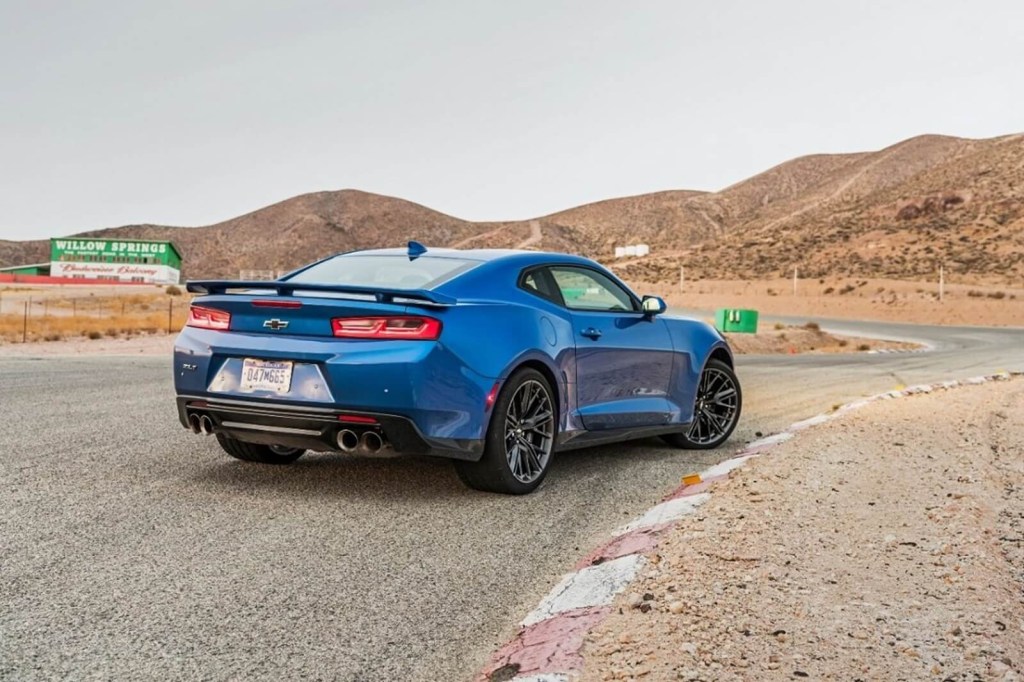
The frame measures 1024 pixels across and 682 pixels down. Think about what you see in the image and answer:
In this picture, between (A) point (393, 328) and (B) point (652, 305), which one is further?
(B) point (652, 305)

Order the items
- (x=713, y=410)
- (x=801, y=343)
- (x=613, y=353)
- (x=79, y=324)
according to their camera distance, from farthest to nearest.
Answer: (x=79, y=324), (x=801, y=343), (x=713, y=410), (x=613, y=353)

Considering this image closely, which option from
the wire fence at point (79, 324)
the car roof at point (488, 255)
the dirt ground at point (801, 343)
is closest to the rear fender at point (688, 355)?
the car roof at point (488, 255)

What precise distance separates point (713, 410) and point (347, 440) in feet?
13.5

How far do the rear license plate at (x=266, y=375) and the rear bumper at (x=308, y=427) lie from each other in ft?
0.30

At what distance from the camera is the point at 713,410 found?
910cm

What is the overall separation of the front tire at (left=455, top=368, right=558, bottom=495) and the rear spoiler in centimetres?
74

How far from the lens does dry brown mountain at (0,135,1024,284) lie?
78.8m

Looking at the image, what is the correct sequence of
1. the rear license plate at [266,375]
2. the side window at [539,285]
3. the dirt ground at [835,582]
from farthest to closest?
the side window at [539,285]
the rear license plate at [266,375]
the dirt ground at [835,582]

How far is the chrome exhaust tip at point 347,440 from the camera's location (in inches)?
234

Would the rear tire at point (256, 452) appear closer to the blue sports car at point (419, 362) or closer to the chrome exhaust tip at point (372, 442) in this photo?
the blue sports car at point (419, 362)

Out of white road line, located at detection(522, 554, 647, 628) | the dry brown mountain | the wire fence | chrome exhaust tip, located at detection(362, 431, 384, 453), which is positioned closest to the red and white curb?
white road line, located at detection(522, 554, 647, 628)

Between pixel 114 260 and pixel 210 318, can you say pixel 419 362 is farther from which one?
pixel 114 260

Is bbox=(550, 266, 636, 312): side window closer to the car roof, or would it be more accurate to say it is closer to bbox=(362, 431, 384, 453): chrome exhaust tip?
the car roof

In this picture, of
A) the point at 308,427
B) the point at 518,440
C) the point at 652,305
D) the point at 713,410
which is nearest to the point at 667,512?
the point at 518,440
